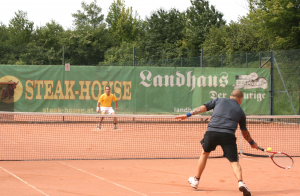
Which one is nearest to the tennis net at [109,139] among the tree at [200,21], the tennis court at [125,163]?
the tennis court at [125,163]

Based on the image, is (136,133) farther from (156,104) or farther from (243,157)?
(243,157)

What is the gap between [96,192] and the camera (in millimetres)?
4812

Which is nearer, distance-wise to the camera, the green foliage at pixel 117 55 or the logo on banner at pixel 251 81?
the logo on banner at pixel 251 81

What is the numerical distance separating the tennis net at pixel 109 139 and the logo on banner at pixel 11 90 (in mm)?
717

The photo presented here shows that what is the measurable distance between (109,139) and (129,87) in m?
4.67

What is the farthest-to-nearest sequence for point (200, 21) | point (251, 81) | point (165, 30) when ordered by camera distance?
point (165, 30) < point (200, 21) < point (251, 81)

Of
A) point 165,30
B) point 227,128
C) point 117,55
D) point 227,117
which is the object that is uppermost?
point 165,30

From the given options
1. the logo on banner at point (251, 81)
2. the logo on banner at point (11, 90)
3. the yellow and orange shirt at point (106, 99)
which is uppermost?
the logo on banner at point (251, 81)

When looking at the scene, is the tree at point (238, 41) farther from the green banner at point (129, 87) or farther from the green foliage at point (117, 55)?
the green banner at point (129, 87)

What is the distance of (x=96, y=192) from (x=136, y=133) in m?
6.38

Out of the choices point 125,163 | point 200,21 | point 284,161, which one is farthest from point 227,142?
point 200,21

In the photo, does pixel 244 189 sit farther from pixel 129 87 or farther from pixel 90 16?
pixel 90 16

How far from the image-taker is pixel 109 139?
9.92m

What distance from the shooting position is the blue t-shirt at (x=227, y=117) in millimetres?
4770
